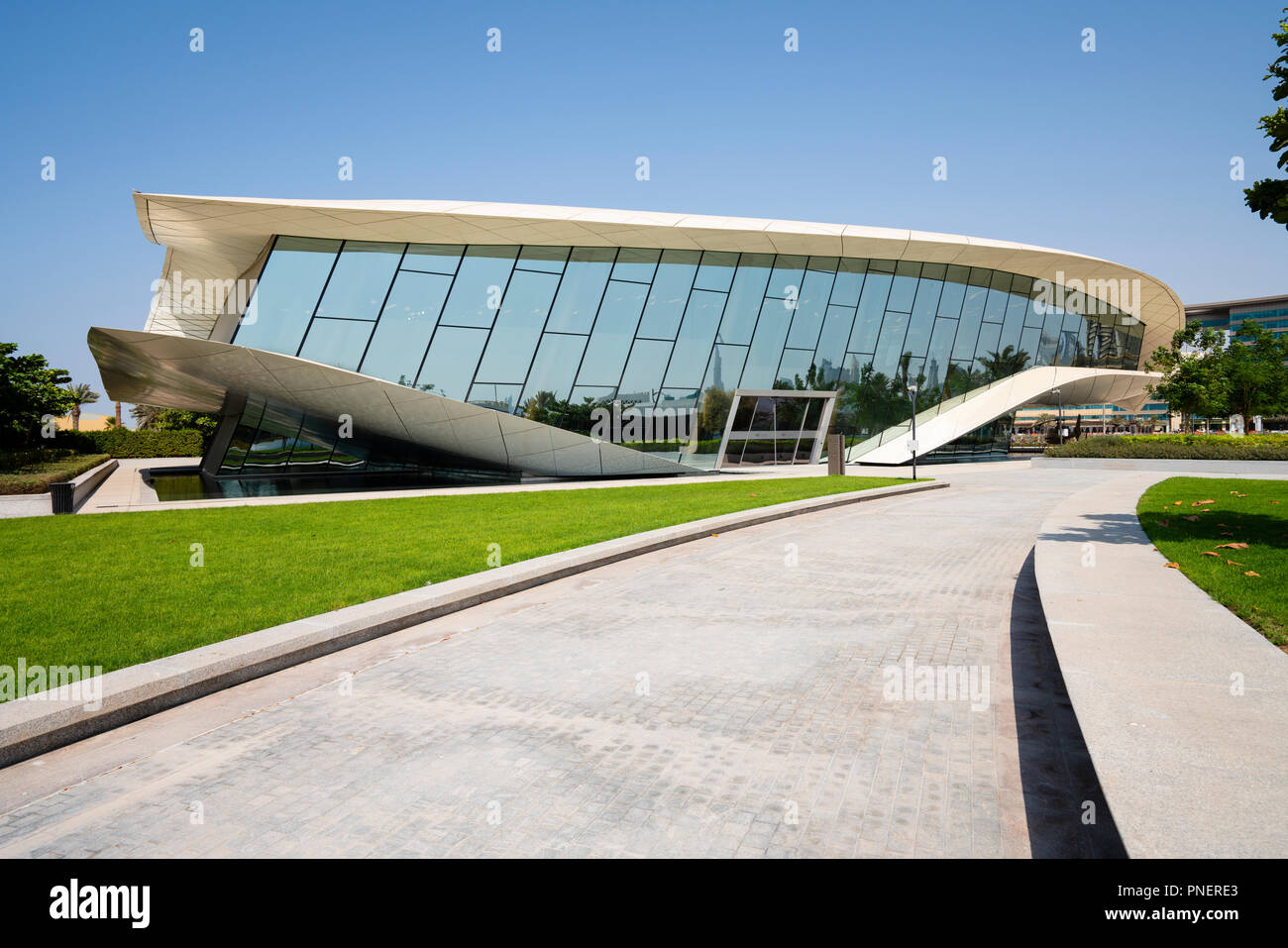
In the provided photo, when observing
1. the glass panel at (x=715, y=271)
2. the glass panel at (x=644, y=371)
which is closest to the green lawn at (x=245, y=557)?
the glass panel at (x=644, y=371)

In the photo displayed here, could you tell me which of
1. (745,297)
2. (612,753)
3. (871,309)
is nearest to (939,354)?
(871,309)

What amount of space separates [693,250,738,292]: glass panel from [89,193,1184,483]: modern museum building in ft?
0.24

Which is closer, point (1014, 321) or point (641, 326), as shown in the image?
point (641, 326)

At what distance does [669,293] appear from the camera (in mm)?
28453

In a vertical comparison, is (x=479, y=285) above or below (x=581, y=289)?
below

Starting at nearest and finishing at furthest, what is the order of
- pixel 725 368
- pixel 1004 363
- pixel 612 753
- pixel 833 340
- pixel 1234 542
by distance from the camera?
pixel 612 753
pixel 1234 542
pixel 725 368
pixel 833 340
pixel 1004 363

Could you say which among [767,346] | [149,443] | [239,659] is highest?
[767,346]

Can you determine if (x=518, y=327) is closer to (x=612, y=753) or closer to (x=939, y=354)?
(x=939, y=354)

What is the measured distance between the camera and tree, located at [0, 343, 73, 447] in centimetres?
3244

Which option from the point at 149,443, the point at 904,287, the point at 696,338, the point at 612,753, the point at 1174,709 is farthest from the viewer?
the point at 149,443

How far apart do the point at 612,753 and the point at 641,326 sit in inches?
971

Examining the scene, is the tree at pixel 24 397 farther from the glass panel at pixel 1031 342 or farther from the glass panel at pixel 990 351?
the glass panel at pixel 1031 342

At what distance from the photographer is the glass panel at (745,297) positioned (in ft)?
98.1
